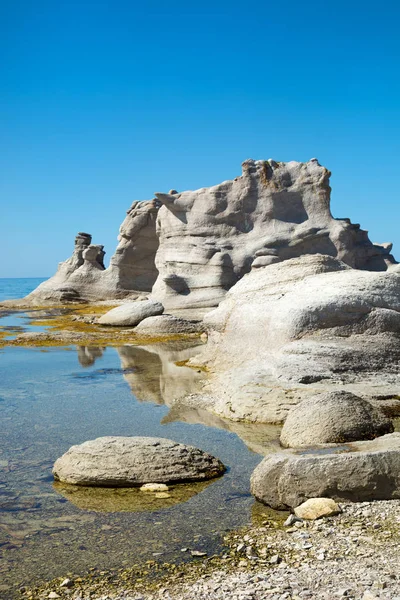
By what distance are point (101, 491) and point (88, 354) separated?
1188 cm

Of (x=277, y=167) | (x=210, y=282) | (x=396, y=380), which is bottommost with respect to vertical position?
(x=396, y=380)

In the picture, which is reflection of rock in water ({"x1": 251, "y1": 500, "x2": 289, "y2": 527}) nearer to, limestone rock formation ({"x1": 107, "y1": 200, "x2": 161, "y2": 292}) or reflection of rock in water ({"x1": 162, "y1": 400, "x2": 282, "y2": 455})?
reflection of rock in water ({"x1": 162, "y1": 400, "x2": 282, "y2": 455})

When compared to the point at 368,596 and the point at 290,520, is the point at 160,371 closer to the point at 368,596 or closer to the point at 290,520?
the point at 290,520

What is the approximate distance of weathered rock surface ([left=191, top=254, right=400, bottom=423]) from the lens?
10.1 meters

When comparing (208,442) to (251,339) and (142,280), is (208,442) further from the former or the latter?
(142,280)

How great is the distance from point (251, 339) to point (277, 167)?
857 inches

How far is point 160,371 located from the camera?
14867 millimetres

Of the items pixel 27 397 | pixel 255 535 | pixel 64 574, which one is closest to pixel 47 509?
pixel 64 574

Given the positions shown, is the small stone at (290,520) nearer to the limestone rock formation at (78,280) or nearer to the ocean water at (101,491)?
the ocean water at (101,491)

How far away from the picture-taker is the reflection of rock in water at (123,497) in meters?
6.39

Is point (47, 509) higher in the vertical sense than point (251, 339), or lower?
lower

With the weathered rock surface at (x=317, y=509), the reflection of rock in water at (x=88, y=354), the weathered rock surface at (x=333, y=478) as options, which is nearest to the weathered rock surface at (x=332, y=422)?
the weathered rock surface at (x=333, y=478)

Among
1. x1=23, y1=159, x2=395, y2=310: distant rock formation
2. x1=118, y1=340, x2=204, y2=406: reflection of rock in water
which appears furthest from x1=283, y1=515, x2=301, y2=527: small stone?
x1=23, y1=159, x2=395, y2=310: distant rock formation

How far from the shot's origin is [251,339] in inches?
513
